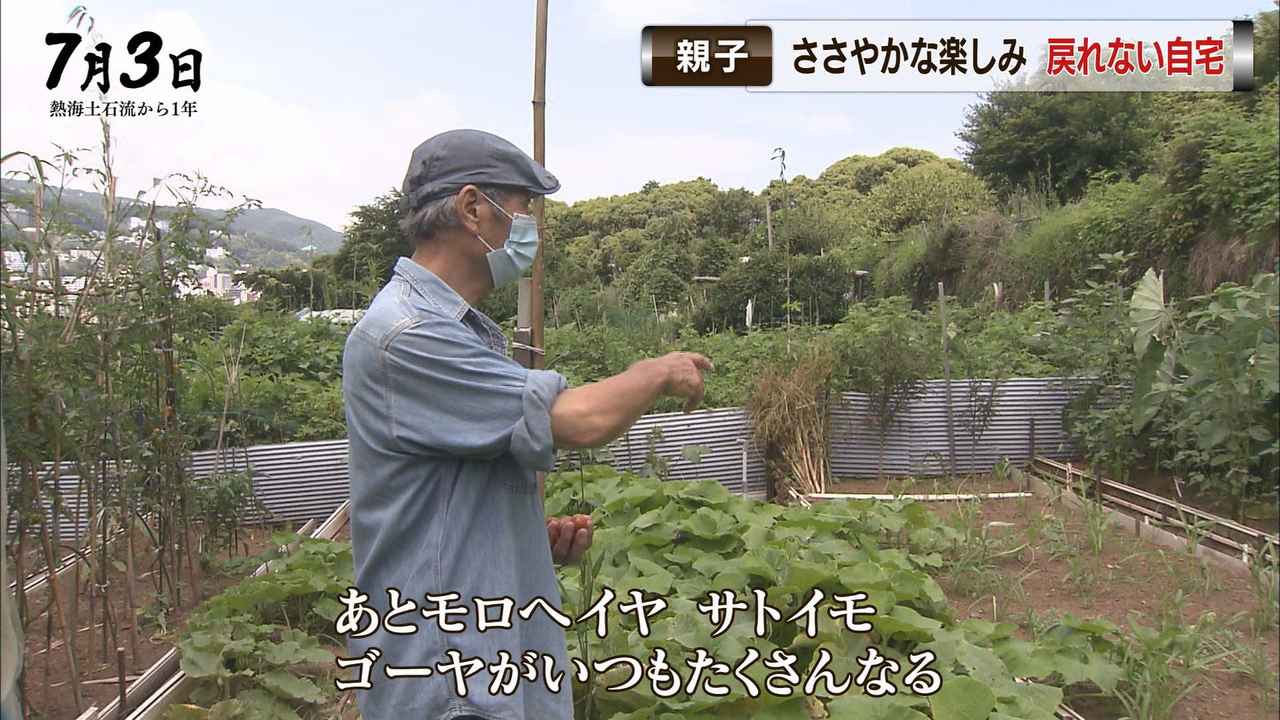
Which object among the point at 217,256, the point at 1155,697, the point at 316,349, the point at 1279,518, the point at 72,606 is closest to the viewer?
the point at 1279,518

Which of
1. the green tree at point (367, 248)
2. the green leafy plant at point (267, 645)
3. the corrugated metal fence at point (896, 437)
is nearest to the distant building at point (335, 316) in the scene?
the green tree at point (367, 248)

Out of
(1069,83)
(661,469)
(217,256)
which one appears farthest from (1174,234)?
(661,469)

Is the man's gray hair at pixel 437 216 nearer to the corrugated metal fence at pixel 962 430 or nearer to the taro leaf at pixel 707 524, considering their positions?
the taro leaf at pixel 707 524

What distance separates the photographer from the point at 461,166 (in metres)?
1.38

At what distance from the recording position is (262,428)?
16.8 ft

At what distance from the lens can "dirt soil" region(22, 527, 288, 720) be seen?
107 inches

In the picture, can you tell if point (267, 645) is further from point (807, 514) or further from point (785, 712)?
point (807, 514)

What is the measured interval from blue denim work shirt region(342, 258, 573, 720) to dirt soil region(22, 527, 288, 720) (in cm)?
157

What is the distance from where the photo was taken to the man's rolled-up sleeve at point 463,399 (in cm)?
121

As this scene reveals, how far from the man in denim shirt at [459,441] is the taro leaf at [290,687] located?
1361 millimetres

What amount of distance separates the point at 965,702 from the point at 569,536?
0.97 metres

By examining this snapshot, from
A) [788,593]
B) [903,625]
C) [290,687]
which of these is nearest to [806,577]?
[788,593]

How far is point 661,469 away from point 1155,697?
307 centimetres

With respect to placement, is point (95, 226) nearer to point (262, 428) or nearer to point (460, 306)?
point (460, 306)
